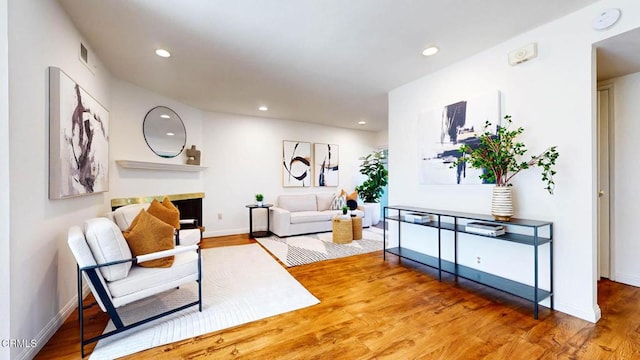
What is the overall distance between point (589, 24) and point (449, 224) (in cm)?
205

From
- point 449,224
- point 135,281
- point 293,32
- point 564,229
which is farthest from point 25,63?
point 564,229

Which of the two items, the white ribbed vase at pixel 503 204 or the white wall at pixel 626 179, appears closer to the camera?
the white ribbed vase at pixel 503 204

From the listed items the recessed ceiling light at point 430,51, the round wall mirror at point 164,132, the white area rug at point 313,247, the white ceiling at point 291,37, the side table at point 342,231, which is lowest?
the white area rug at point 313,247

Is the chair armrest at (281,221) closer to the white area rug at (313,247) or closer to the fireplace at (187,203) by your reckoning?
the white area rug at (313,247)

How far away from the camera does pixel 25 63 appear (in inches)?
63.5

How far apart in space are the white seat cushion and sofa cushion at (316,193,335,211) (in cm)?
368

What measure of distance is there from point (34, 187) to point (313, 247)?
318 cm

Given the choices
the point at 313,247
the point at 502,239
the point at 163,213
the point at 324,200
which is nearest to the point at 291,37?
the point at 163,213

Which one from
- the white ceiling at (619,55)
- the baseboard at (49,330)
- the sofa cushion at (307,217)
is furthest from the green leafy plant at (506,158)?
the baseboard at (49,330)

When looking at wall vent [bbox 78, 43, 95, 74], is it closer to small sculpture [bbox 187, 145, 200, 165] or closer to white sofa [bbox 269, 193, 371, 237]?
small sculpture [bbox 187, 145, 200, 165]

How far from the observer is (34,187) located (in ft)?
5.60

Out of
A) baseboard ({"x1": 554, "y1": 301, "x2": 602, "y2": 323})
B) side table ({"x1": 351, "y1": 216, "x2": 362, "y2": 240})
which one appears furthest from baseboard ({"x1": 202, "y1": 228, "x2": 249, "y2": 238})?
baseboard ({"x1": 554, "y1": 301, "x2": 602, "y2": 323})

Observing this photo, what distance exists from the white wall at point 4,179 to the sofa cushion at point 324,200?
183 inches

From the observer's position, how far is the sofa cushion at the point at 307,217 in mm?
4936
